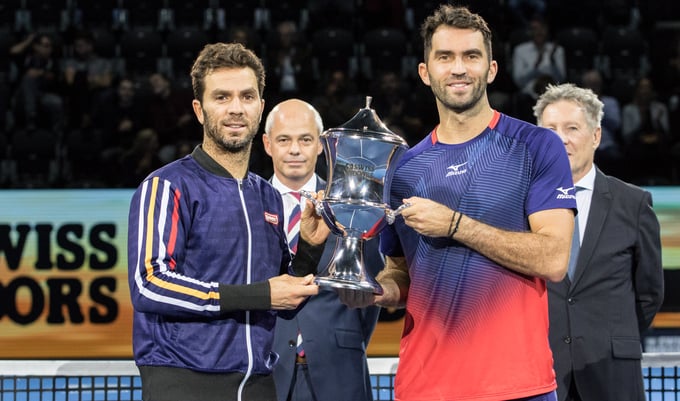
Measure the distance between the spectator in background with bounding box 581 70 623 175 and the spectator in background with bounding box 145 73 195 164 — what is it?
3816 mm

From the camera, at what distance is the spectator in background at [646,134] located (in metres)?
9.43

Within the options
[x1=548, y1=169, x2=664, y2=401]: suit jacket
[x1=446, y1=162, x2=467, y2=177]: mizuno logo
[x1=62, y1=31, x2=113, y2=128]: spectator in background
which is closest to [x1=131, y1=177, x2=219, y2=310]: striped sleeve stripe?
[x1=446, y1=162, x2=467, y2=177]: mizuno logo

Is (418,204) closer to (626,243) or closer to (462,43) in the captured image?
(462,43)

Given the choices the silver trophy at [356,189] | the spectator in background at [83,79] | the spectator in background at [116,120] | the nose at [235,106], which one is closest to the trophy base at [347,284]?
the silver trophy at [356,189]

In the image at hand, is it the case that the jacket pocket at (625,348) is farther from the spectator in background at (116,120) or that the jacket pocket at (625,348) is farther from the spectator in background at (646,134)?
the spectator in background at (116,120)

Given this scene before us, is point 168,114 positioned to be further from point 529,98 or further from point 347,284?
point 347,284

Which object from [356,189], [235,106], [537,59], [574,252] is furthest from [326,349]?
[537,59]

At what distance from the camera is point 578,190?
457cm

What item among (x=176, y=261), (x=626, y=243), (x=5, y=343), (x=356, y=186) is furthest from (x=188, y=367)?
(x=5, y=343)

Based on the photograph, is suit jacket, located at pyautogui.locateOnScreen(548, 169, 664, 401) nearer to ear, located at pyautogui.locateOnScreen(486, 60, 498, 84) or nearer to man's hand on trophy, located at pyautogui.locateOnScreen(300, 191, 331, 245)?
ear, located at pyautogui.locateOnScreen(486, 60, 498, 84)

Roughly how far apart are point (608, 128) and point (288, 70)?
3.32m

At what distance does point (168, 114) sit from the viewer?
978 cm

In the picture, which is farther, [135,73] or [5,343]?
[135,73]

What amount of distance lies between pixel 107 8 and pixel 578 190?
347 inches
